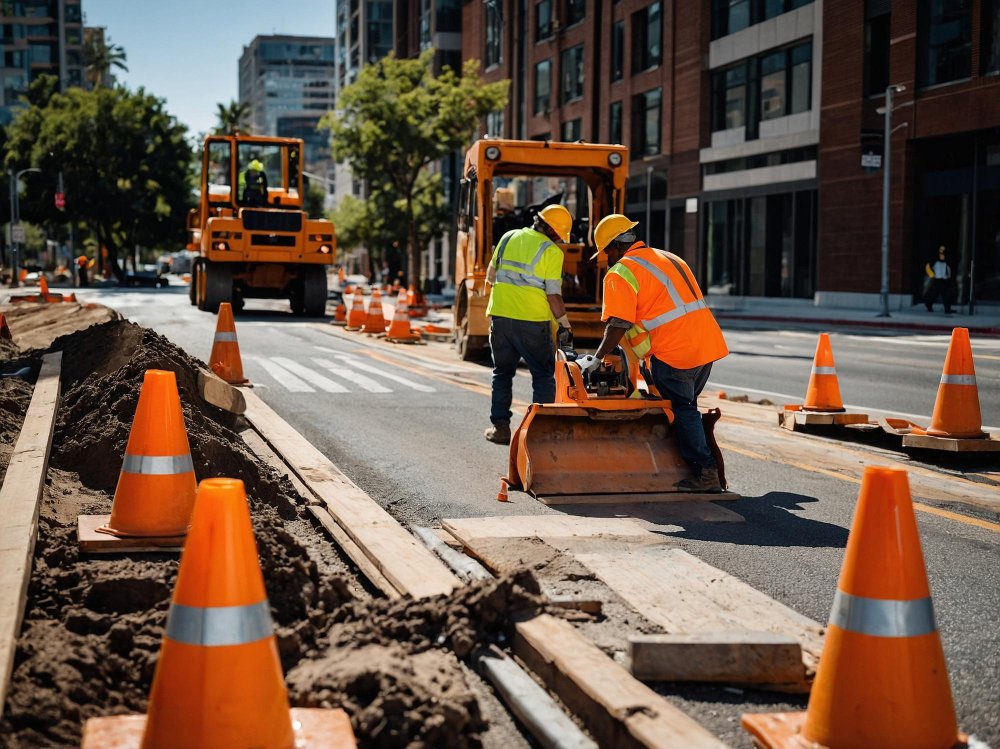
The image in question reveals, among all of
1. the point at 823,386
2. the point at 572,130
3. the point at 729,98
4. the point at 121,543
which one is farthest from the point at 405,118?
the point at 121,543

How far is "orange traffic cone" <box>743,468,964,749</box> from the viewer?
10.8 feet

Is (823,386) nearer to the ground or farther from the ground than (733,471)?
farther from the ground

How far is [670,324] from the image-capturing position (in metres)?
7.35

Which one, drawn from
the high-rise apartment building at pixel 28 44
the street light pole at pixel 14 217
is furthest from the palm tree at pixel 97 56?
the street light pole at pixel 14 217

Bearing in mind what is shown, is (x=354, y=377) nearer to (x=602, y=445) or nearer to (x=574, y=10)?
(x=602, y=445)

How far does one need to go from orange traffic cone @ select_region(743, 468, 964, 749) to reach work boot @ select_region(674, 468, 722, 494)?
3928 mm

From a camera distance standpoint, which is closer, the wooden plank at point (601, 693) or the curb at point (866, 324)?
the wooden plank at point (601, 693)

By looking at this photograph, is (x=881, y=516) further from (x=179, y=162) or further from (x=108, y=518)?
(x=179, y=162)

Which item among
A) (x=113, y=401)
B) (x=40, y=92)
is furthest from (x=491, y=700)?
(x=40, y=92)

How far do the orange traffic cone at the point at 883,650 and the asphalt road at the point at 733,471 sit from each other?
47 centimetres

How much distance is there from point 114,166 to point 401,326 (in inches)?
1937

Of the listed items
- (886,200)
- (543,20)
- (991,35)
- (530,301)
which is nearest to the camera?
(530,301)

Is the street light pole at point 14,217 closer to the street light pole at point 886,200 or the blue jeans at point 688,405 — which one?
the street light pole at point 886,200

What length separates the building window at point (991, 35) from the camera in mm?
30500
